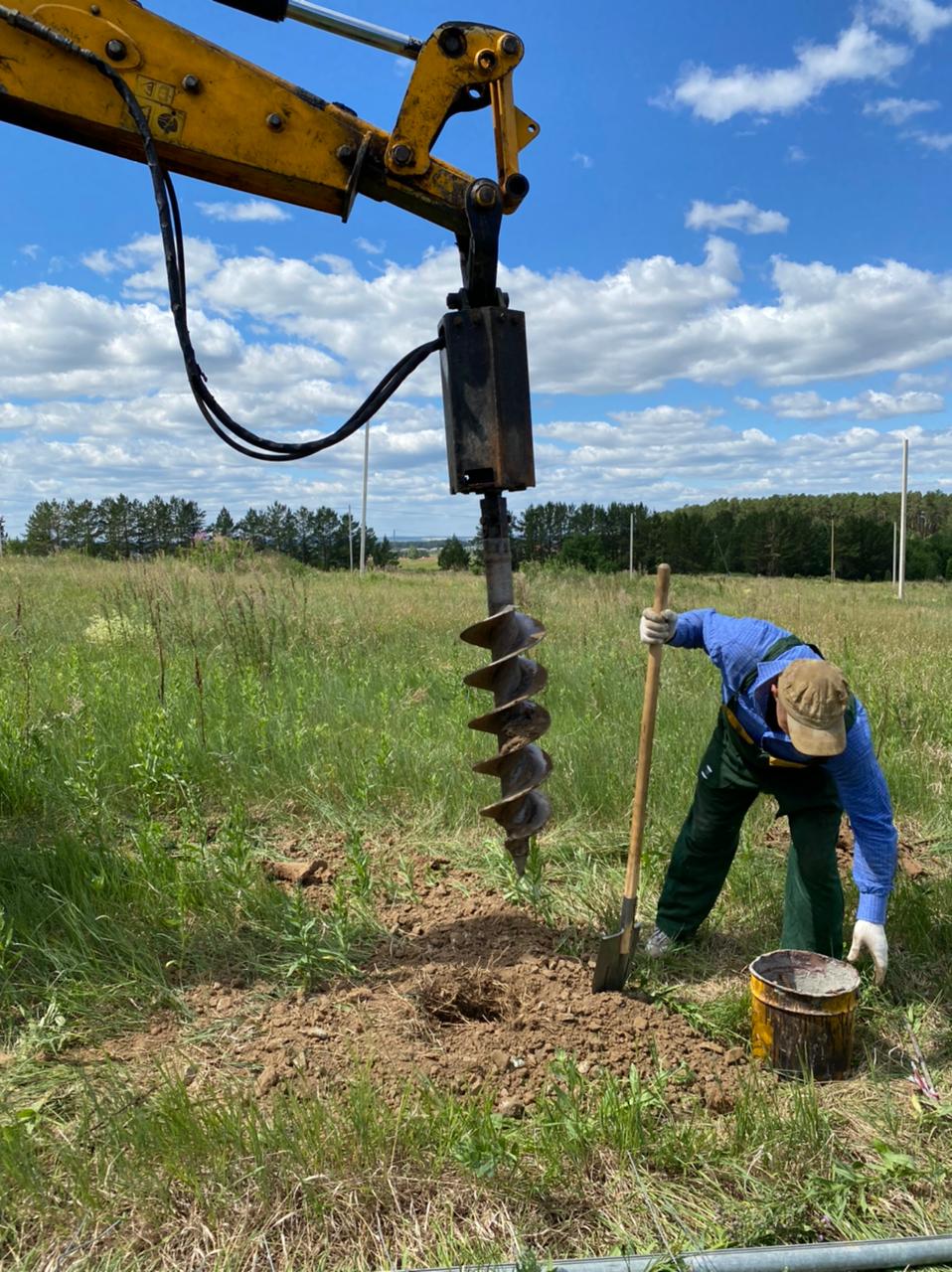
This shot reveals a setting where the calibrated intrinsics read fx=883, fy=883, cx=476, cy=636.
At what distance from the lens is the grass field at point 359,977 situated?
2.26 metres

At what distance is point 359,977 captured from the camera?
324 cm

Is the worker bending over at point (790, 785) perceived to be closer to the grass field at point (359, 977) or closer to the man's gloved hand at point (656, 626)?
the man's gloved hand at point (656, 626)

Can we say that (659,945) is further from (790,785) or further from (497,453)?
(497,453)

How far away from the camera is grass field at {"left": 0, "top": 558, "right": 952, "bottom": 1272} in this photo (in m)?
2.26

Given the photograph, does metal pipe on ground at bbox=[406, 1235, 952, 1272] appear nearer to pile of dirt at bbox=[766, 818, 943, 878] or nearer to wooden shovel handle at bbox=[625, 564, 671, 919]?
wooden shovel handle at bbox=[625, 564, 671, 919]

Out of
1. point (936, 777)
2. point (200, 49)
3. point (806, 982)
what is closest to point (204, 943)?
point (806, 982)

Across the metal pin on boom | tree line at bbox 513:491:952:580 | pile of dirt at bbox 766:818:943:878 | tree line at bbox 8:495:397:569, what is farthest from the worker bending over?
tree line at bbox 513:491:952:580

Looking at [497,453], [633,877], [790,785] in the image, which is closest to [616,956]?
[633,877]

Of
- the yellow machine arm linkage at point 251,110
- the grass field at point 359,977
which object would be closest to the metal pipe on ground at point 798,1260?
the grass field at point 359,977

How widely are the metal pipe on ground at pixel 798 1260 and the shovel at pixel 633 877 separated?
3.49 ft

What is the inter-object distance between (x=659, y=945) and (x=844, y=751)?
46.9 inches

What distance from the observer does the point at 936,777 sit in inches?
207

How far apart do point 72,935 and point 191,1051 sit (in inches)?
Result: 33.0

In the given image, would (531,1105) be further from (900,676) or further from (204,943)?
(900,676)
